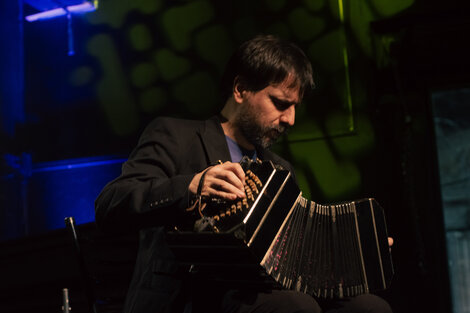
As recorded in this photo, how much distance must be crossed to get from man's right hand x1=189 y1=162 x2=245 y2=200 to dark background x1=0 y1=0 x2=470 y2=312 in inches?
60.0

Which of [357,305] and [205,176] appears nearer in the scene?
[205,176]

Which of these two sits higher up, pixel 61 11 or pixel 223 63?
pixel 61 11

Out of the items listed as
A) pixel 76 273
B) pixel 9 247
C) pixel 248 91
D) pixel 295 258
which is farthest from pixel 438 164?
pixel 9 247

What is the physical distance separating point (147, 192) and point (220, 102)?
2.04 metres

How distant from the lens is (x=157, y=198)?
4.68 feet

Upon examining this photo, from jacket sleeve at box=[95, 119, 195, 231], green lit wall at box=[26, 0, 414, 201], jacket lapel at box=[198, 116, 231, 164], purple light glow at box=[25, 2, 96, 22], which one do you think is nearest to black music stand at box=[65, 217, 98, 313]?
jacket sleeve at box=[95, 119, 195, 231]

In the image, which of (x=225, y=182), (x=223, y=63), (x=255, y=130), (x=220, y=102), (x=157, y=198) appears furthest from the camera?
(x=223, y=63)

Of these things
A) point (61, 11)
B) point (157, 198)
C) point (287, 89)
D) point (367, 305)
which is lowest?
point (367, 305)

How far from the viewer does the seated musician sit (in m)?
1.39

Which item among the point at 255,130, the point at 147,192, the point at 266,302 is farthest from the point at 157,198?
the point at 255,130

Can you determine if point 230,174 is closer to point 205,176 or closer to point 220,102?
point 205,176

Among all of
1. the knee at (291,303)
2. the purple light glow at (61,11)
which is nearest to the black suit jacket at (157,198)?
the knee at (291,303)

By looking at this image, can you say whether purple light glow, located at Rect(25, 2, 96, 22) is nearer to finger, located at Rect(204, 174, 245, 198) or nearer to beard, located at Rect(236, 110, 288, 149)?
beard, located at Rect(236, 110, 288, 149)

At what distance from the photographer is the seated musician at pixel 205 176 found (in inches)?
54.6
